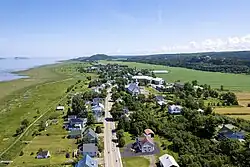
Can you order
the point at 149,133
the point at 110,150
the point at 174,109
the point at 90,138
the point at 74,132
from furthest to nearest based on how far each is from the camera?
1. the point at 174,109
2. the point at 74,132
3. the point at 149,133
4. the point at 90,138
5. the point at 110,150

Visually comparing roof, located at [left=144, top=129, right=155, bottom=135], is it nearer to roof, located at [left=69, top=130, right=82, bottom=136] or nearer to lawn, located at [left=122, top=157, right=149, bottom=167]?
lawn, located at [left=122, top=157, right=149, bottom=167]

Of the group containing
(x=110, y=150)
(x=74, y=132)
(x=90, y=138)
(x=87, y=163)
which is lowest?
(x=110, y=150)

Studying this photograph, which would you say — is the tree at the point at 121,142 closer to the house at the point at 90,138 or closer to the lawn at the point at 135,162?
the house at the point at 90,138

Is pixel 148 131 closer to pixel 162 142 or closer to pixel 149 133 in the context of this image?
pixel 149 133

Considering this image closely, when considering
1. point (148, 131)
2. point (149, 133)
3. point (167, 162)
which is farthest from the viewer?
point (148, 131)

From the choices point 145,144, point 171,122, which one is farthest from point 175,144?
point 171,122

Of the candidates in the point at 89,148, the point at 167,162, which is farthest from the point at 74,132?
the point at 167,162

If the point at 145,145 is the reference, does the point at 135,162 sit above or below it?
below

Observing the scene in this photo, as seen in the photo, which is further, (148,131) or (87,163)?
(148,131)

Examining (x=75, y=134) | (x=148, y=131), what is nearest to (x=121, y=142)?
(x=148, y=131)

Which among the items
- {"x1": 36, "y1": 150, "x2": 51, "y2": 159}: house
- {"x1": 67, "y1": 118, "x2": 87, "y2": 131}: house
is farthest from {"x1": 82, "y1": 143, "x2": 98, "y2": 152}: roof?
{"x1": 67, "y1": 118, "x2": 87, "y2": 131}: house
